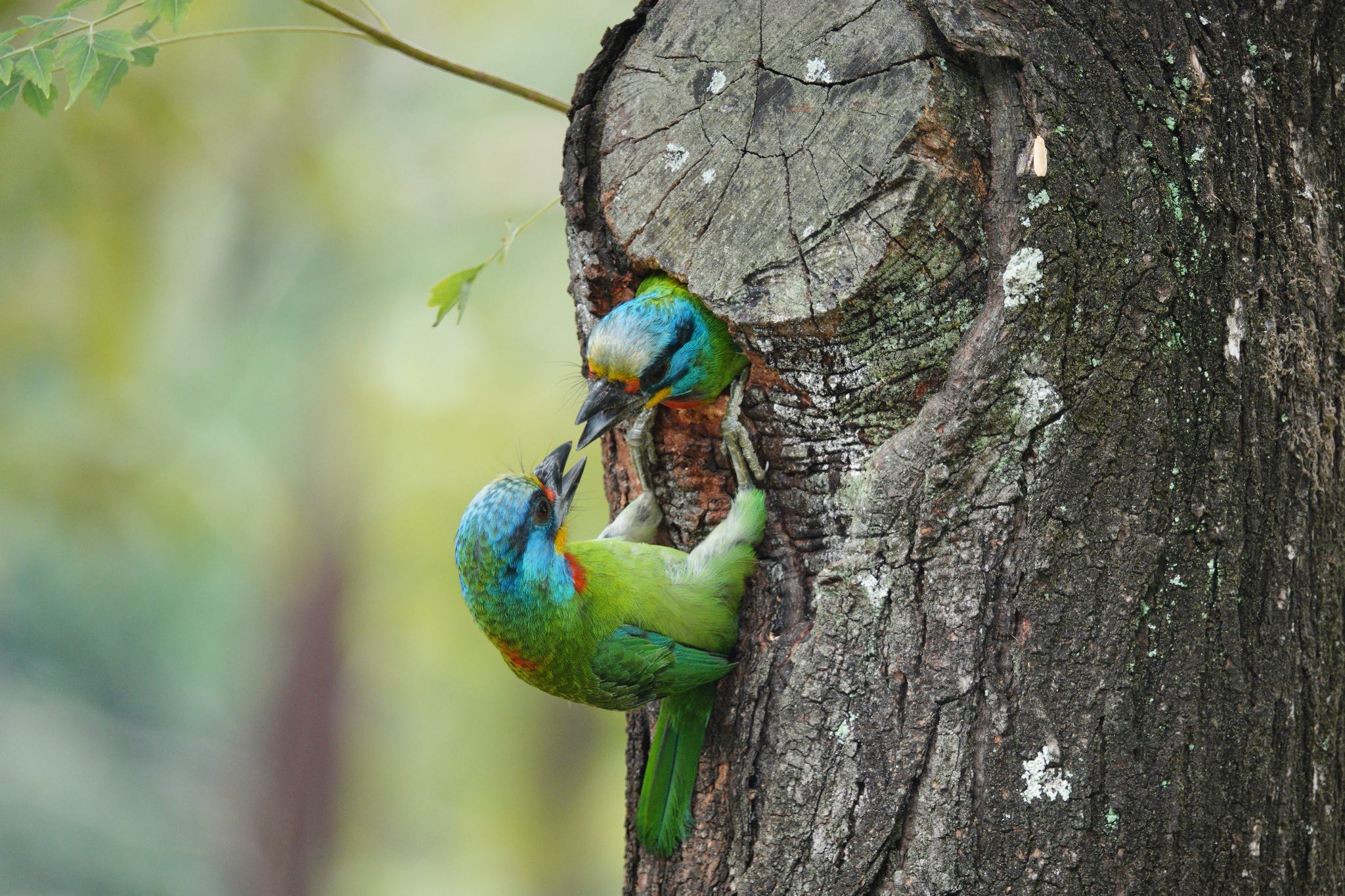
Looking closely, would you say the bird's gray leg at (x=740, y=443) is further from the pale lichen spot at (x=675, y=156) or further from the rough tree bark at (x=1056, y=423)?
the pale lichen spot at (x=675, y=156)

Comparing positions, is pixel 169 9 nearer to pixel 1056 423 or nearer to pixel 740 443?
pixel 740 443

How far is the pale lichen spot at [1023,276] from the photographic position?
1909 mm

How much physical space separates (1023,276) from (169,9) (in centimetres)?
192

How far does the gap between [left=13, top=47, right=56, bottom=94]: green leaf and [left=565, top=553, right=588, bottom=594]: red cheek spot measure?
65.9 inches

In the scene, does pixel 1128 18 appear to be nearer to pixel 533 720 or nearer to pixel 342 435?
pixel 342 435

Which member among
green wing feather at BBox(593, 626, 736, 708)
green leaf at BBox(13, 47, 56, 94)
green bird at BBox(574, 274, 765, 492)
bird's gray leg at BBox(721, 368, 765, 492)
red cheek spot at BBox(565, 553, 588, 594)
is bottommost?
green wing feather at BBox(593, 626, 736, 708)

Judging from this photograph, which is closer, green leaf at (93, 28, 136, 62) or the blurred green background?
green leaf at (93, 28, 136, 62)

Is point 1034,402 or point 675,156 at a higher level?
point 675,156

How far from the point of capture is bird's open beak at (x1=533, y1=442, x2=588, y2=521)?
2963 mm

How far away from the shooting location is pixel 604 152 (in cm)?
238

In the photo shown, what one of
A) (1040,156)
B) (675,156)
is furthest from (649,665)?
(1040,156)

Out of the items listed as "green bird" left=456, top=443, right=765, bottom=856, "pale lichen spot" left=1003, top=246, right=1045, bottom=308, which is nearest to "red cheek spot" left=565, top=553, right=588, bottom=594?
Result: "green bird" left=456, top=443, right=765, bottom=856

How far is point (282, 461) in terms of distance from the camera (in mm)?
11547

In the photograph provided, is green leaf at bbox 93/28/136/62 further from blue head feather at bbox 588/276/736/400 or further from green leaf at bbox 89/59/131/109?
blue head feather at bbox 588/276/736/400
